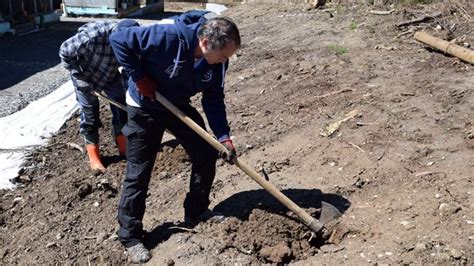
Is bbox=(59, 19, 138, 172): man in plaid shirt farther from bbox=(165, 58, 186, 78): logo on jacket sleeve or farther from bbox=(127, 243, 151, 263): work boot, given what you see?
bbox=(127, 243, 151, 263): work boot

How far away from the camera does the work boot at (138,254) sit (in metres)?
3.48

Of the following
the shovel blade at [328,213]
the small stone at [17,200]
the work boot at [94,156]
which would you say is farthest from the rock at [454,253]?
the small stone at [17,200]

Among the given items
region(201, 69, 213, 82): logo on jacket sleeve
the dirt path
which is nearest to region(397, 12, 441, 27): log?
the dirt path

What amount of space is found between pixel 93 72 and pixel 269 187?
200cm

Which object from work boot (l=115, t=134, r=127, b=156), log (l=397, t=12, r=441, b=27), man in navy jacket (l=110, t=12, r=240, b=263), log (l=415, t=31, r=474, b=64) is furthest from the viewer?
log (l=397, t=12, r=441, b=27)

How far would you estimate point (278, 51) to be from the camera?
861 cm

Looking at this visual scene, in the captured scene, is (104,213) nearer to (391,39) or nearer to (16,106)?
(16,106)

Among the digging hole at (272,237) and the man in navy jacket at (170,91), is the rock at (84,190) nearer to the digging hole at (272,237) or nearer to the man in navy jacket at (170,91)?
the man in navy jacket at (170,91)

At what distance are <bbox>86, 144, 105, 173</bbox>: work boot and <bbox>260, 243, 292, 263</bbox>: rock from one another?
213 cm

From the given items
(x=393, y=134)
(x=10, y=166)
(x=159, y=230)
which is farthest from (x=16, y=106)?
(x=393, y=134)

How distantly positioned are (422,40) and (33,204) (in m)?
5.36

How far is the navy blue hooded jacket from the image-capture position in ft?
10.3

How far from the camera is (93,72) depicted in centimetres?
466

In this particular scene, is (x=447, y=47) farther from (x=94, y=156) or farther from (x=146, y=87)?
(x=146, y=87)
